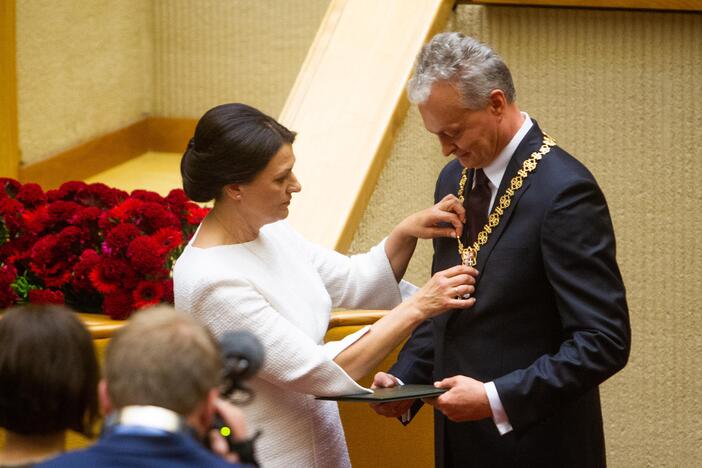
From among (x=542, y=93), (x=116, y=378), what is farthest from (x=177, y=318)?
(x=542, y=93)

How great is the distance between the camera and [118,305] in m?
2.76

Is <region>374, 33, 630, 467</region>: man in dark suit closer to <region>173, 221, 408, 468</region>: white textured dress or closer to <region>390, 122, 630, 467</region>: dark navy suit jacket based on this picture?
<region>390, 122, 630, 467</region>: dark navy suit jacket

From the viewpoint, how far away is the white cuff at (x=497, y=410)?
2.34 meters

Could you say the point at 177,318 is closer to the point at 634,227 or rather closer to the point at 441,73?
the point at 441,73

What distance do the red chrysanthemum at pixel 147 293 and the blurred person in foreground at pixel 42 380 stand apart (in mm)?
1040

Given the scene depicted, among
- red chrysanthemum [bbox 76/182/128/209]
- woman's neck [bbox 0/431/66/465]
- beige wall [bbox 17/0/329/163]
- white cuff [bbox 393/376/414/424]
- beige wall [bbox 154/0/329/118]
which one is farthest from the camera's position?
beige wall [bbox 154/0/329/118]

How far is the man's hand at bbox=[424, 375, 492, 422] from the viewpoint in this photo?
234cm

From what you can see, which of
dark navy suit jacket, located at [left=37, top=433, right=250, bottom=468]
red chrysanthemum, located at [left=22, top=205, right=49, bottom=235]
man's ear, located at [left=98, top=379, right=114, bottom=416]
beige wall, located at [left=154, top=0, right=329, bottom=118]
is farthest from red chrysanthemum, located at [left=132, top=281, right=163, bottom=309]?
beige wall, located at [left=154, top=0, right=329, bottom=118]

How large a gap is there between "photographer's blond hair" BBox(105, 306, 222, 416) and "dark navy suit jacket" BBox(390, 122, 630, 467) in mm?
941

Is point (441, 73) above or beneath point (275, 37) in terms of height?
above

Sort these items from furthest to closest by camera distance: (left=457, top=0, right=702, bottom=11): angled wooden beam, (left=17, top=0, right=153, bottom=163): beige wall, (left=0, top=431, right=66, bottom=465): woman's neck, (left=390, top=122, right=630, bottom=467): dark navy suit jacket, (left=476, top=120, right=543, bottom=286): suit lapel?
1. (left=17, top=0, right=153, bottom=163): beige wall
2. (left=457, top=0, right=702, bottom=11): angled wooden beam
3. (left=476, top=120, right=543, bottom=286): suit lapel
4. (left=390, top=122, right=630, bottom=467): dark navy suit jacket
5. (left=0, top=431, right=66, bottom=465): woman's neck

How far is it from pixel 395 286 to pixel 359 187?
524 millimetres

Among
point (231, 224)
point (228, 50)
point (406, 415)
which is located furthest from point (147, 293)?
point (228, 50)

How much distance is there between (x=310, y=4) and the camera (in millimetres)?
5898
